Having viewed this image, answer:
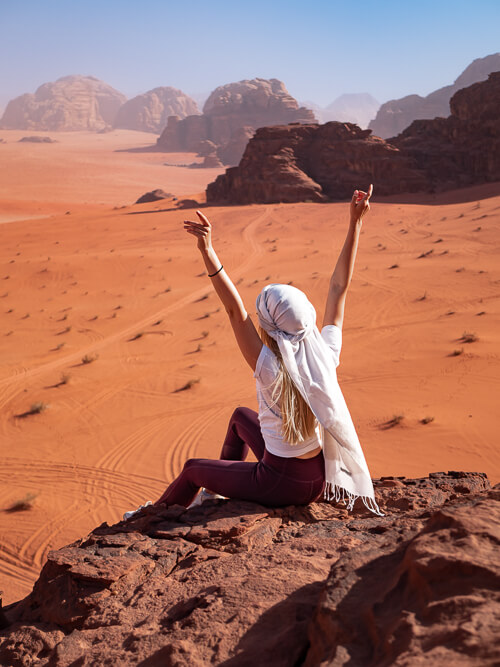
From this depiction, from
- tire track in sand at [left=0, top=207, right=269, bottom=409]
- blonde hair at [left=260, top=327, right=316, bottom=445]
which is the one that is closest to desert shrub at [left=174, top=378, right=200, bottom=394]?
tire track in sand at [left=0, top=207, right=269, bottom=409]

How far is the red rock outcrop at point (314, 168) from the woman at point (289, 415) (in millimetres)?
30674

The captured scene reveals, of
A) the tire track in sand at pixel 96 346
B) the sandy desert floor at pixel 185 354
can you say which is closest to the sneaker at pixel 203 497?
the sandy desert floor at pixel 185 354

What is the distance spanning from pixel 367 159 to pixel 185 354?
86.3 ft

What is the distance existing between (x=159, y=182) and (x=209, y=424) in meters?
56.1

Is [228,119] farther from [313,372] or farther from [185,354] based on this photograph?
[313,372]

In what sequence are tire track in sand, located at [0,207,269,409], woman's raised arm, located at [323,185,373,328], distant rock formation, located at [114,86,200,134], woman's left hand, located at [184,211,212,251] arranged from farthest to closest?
distant rock formation, located at [114,86,200,134] < tire track in sand, located at [0,207,269,409] < woman's raised arm, located at [323,185,373,328] < woman's left hand, located at [184,211,212,251]

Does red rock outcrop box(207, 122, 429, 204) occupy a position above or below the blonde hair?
above

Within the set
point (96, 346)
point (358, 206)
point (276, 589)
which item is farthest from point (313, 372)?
point (96, 346)

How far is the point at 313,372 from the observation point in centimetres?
285

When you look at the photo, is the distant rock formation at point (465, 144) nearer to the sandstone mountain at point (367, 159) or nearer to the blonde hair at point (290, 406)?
the sandstone mountain at point (367, 159)

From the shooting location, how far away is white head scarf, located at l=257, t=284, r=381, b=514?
2.79 m

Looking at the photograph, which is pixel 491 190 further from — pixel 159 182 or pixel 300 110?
pixel 300 110

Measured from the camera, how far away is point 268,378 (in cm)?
288

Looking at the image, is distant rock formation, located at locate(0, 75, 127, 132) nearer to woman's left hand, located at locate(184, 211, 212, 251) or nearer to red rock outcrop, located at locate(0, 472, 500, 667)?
woman's left hand, located at locate(184, 211, 212, 251)
